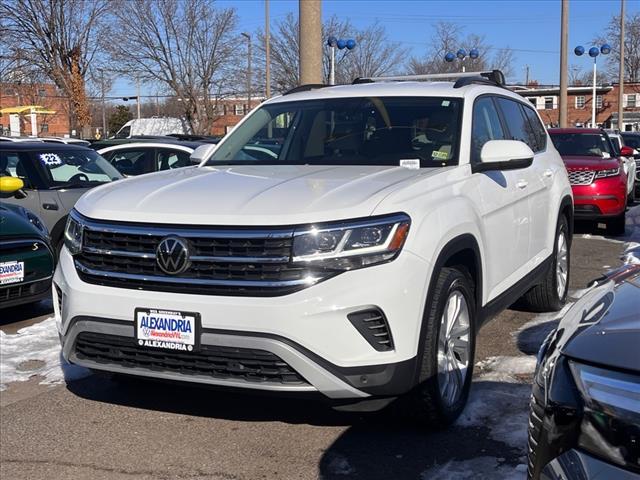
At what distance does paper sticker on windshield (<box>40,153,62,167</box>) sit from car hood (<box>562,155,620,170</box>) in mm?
7709

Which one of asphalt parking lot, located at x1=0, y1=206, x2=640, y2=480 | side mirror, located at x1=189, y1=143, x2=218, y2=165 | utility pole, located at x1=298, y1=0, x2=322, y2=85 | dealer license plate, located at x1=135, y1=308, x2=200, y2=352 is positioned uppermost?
utility pole, located at x1=298, y1=0, x2=322, y2=85

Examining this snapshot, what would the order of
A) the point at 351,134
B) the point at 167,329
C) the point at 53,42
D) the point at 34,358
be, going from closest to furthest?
the point at 167,329 < the point at 351,134 < the point at 34,358 < the point at 53,42

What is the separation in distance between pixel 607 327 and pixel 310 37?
743 centimetres

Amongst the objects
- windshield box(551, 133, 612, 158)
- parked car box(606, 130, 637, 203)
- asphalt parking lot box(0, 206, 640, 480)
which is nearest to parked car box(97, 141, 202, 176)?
asphalt parking lot box(0, 206, 640, 480)

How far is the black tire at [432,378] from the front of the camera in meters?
3.72

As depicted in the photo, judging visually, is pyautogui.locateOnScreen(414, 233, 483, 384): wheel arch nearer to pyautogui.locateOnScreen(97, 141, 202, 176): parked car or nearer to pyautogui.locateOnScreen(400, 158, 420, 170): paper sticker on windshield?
pyautogui.locateOnScreen(400, 158, 420, 170): paper sticker on windshield

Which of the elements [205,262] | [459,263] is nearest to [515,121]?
[459,263]

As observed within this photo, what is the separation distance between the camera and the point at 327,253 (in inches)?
135

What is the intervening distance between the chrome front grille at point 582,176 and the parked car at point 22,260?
27.6 feet

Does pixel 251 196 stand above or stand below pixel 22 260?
above

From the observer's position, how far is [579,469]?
1995 millimetres

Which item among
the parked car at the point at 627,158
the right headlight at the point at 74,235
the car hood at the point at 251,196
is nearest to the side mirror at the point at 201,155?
the car hood at the point at 251,196

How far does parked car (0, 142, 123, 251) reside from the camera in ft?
26.8

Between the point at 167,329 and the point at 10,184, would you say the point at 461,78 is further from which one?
the point at 10,184
